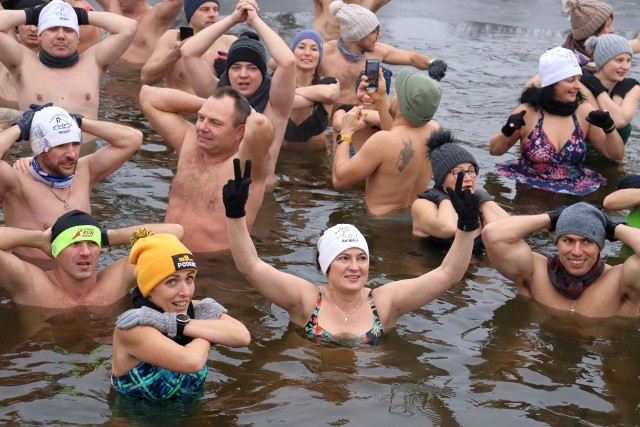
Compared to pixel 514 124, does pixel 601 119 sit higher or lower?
higher

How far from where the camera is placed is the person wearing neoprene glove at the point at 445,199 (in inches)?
350

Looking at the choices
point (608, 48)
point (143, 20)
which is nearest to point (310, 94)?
point (608, 48)

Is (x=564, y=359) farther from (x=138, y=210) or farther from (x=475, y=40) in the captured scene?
(x=475, y=40)

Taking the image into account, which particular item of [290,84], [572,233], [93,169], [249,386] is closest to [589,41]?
[290,84]

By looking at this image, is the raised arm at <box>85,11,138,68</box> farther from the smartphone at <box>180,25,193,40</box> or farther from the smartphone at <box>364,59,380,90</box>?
the smartphone at <box>364,59,380,90</box>

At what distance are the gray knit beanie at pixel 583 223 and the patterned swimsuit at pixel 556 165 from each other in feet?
9.79

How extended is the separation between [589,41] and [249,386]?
641 centimetres

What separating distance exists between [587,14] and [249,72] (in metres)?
4.19

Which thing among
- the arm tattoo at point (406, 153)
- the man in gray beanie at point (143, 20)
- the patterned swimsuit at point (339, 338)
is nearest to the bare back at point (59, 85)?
the arm tattoo at point (406, 153)

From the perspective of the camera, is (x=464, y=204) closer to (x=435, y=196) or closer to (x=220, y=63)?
(x=435, y=196)

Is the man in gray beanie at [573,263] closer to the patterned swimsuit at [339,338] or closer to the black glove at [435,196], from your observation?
the black glove at [435,196]

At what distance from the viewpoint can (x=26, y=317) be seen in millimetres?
7512

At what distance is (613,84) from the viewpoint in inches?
454

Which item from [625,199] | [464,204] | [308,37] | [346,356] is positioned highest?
[308,37]
